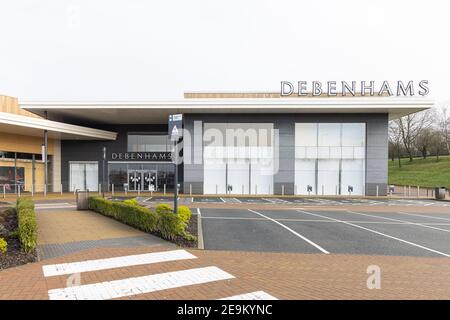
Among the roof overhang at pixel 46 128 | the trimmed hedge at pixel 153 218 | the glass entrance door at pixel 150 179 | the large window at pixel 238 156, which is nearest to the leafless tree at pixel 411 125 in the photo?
the large window at pixel 238 156

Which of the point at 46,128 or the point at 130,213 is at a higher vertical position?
the point at 46,128

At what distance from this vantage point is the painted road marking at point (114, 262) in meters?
6.22

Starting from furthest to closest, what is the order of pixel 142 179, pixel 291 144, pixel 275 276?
pixel 142 179 < pixel 291 144 < pixel 275 276

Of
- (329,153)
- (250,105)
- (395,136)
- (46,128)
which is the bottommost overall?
(329,153)

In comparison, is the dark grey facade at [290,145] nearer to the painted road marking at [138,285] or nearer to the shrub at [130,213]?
the shrub at [130,213]

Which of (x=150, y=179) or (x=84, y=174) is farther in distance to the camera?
(x=84, y=174)

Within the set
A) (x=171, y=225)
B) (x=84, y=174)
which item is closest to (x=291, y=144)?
(x=84, y=174)

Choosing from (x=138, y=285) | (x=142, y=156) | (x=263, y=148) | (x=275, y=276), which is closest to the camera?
(x=138, y=285)

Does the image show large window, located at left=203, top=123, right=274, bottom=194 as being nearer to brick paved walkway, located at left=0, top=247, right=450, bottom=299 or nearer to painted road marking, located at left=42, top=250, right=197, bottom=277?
brick paved walkway, located at left=0, top=247, right=450, bottom=299

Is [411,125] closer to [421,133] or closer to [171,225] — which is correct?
[421,133]

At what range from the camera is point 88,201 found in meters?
16.3

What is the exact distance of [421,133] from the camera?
64.1 m

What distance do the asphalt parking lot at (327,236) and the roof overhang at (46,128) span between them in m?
19.1

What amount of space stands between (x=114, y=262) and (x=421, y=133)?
70.5 meters
